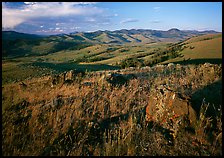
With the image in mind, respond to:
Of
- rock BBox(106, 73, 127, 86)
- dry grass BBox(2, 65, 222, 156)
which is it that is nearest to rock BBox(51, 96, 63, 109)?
dry grass BBox(2, 65, 222, 156)

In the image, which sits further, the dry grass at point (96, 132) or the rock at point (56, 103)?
the rock at point (56, 103)

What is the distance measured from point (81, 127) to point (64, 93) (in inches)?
111

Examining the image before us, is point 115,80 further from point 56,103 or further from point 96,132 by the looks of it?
point 96,132

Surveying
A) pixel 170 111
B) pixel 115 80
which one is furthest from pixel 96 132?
pixel 115 80

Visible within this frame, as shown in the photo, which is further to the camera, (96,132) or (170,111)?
(170,111)

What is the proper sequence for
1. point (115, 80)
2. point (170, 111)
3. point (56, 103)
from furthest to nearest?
point (115, 80) < point (56, 103) < point (170, 111)

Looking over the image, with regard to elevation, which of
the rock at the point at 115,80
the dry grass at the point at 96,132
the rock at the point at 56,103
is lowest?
the dry grass at the point at 96,132

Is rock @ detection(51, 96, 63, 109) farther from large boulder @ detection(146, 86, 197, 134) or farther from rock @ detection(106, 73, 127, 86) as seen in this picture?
rock @ detection(106, 73, 127, 86)

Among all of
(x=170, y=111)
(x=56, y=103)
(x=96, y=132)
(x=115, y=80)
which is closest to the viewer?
(x=96, y=132)

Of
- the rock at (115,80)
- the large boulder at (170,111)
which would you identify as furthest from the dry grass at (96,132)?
the rock at (115,80)

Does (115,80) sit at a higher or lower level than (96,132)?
higher

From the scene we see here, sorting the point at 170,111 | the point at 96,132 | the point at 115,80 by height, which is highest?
the point at 115,80

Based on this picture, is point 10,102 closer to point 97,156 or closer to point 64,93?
point 64,93

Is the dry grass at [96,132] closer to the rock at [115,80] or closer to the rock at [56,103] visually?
the rock at [56,103]
